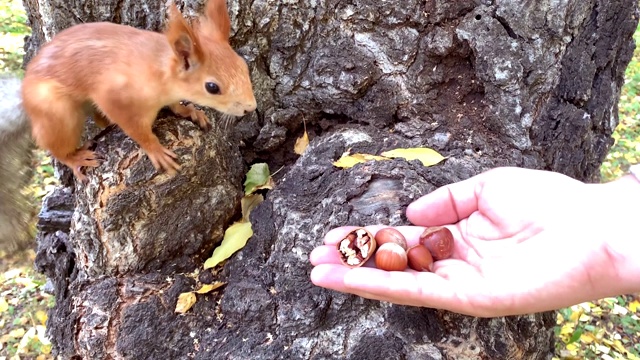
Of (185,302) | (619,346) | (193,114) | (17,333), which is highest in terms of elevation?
(193,114)

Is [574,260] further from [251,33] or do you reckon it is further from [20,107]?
[20,107]

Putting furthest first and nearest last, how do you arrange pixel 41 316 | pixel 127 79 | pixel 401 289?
pixel 41 316 < pixel 127 79 < pixel 401 289

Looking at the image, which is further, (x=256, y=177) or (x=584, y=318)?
(x=584, y=318)

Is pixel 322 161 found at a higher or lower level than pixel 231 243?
higher

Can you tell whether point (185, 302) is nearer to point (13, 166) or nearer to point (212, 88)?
point (212, 88)

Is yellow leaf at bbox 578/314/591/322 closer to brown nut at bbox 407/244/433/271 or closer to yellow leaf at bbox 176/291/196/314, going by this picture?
brown nut at bbox 407/244/433/271

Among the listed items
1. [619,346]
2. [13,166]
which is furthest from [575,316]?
[13,166]

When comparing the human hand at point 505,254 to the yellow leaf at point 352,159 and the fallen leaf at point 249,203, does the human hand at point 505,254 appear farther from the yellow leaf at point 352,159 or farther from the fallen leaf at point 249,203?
the fallen leaf at point 249,203
